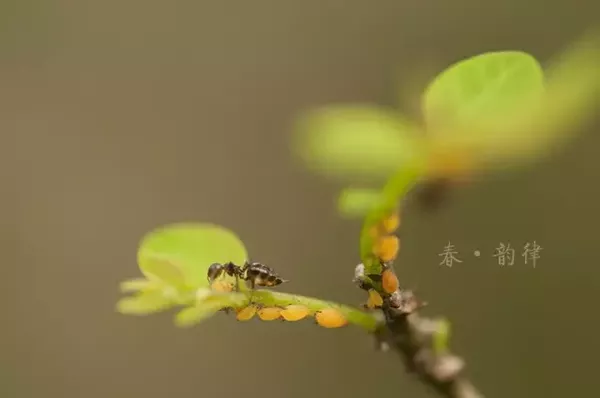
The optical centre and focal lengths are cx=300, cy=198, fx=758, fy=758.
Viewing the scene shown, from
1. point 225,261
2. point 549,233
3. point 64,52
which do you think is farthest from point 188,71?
point 225,261

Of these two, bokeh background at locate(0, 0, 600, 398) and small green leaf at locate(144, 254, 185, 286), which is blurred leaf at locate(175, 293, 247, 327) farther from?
bokeh background at locate(0, 0, 600, 398)

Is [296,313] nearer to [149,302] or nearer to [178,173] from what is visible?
[149,302]

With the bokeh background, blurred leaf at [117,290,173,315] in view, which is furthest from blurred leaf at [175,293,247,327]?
the bokeh background

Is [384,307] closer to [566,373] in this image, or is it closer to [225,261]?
[225,261]

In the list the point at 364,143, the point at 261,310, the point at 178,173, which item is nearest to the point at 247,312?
the point at 261,310

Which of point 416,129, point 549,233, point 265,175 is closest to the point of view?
point 416,129
